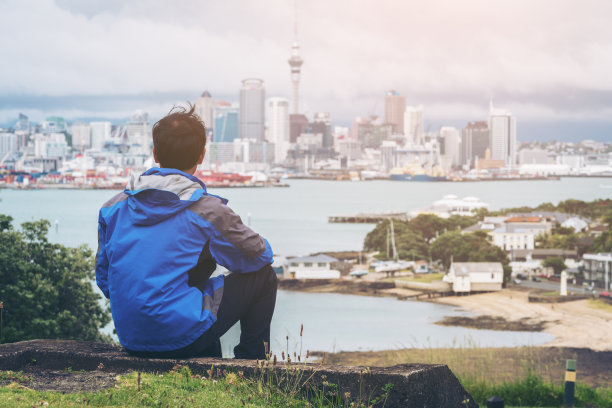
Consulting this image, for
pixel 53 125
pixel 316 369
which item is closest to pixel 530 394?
pixel 316 369

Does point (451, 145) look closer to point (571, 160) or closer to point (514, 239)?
point (571, 160)

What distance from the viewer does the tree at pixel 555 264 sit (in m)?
16.4

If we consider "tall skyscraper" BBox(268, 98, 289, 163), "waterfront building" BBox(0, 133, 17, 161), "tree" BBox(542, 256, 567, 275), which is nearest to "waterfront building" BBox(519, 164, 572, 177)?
"tree" BBox(542, 256, 567, 275)

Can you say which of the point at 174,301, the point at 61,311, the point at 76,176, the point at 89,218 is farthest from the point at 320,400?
the point at 76,176

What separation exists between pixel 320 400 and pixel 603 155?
124ft

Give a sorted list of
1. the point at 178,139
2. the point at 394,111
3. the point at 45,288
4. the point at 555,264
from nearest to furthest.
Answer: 1. the point at 178,139
2. the point at 45,288
3. the point at 555,264
4. the point at 394,111

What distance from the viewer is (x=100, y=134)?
63.0 meters

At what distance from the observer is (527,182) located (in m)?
37.6

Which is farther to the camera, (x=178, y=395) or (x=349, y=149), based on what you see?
(x=349, y=149)

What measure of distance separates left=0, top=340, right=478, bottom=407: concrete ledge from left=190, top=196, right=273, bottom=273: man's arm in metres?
0.18

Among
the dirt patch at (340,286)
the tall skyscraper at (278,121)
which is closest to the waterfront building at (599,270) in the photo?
the dirt patch at (340,286)

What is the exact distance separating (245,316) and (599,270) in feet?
52.1

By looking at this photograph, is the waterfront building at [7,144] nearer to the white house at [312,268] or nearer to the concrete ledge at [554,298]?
the white house at [312,268]

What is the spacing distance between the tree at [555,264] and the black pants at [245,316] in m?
16.1
